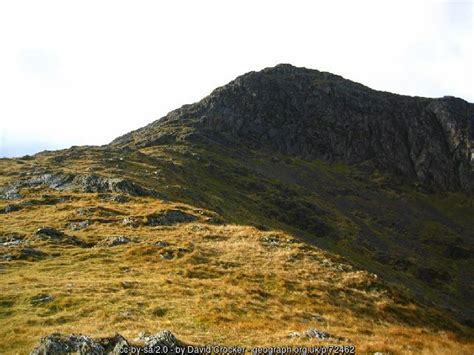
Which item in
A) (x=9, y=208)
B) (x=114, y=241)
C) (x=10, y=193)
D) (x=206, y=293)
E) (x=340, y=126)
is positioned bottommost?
(x=206, y=293)

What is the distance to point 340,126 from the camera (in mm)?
185750

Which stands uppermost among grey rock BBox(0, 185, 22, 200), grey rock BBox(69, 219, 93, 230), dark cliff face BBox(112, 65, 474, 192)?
dark cliff face BBox(112, 65, 474, 192)

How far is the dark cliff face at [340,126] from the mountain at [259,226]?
634 mm

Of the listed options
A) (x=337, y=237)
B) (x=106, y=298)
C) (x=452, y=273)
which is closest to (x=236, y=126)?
(x=337, y=237)

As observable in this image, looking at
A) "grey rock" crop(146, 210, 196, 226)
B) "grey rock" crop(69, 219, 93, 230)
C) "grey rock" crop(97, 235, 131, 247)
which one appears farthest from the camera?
"grey rock" crop(146, 210, 196, 226)

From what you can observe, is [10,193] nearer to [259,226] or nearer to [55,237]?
[55,237]

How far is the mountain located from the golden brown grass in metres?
0.17

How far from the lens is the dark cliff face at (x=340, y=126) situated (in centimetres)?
17162

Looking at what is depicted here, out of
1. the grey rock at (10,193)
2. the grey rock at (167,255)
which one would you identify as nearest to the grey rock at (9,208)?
the grey rock at (10,193)

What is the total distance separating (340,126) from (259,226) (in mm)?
121962

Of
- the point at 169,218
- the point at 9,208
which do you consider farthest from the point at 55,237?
the point at 9,208

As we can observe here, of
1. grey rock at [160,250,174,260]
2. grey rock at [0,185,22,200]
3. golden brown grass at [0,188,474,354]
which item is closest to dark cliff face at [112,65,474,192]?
grey rock at [0,185,22,200]

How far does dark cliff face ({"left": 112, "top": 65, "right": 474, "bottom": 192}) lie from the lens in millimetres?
171625

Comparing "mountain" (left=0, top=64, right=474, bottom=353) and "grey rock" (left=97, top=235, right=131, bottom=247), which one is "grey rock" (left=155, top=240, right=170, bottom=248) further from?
"grey rock" (left=97, top=235, right=131, bottom=247)
